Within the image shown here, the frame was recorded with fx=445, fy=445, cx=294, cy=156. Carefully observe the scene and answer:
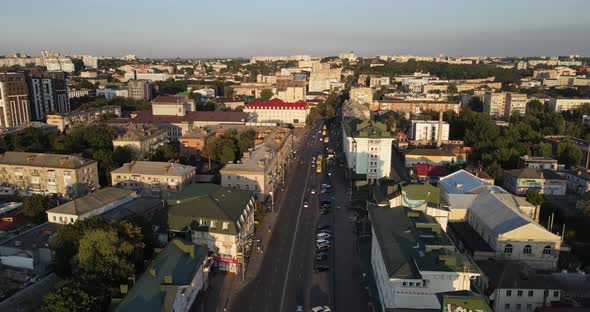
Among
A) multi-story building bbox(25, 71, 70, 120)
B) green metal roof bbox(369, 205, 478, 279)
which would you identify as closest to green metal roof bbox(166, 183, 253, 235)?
green metal roof bbox(369, 205, 478, 279)

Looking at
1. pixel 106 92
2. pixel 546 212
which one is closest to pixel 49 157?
pixel 546 212

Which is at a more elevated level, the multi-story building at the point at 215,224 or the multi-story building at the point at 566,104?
the multi-story building at the point at 566,104

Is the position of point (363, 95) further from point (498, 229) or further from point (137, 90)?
point (498, 229)

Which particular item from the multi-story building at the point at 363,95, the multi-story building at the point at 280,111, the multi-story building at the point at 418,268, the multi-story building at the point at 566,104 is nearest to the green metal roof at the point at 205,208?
the multi-story building at the point at 418,268

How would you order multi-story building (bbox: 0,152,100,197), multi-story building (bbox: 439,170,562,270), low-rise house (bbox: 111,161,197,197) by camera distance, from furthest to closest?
multi-story building (bbox: 0,152,100,197) < low-rise house (bbox: 111,161,197,197) < multi-story building (bbox: 439,170,562,270)

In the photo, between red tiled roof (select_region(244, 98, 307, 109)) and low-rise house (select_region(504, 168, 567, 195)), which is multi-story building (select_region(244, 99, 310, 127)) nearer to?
red tiled roof (select_region(244, 98, 307, 109))

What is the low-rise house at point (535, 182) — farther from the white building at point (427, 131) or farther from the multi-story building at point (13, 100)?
the multi-story building at point (13, 100)

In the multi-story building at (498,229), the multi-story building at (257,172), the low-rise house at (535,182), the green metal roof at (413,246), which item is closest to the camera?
the green metal roof at (413,246)
